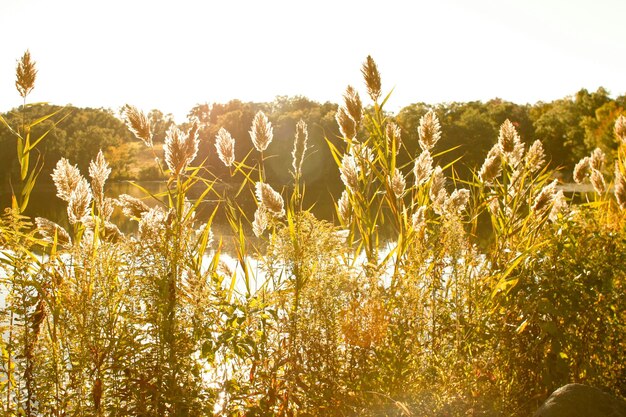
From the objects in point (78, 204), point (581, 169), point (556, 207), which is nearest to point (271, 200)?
point (78, 204)

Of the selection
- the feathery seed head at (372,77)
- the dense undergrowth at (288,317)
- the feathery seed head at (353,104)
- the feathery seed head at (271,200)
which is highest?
the feathery seed head at (372,77)

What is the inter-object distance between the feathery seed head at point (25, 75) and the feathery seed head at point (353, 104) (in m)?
1.91

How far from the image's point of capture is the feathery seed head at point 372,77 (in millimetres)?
4043

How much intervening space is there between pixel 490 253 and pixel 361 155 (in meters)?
1.09

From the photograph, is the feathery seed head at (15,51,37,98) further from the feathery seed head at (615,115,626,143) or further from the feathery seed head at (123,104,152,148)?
the feathery seed head at (615,115,626,143)

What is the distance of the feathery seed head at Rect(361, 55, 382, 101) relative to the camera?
4.04 m

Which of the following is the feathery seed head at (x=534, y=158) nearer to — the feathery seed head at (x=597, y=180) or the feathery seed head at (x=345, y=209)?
the feathery seed head at (x=597, y=180)

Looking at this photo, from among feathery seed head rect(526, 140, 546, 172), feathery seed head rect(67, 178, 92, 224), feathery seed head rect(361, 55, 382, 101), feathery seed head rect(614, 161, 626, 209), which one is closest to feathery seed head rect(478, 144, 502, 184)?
feathery seed head rect(526, 140, 546, 172)

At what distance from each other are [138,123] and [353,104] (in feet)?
4.69

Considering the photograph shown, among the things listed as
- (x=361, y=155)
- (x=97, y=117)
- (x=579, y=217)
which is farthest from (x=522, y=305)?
(x=97, y=117)

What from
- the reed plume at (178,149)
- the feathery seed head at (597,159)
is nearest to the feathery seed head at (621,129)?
the feathery seed head at (597,159)

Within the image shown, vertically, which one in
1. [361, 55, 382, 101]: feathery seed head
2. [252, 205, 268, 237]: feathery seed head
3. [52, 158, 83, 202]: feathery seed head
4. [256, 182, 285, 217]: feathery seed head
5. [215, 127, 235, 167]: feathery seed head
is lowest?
[252, 205, 268, 237]: feathery seed head

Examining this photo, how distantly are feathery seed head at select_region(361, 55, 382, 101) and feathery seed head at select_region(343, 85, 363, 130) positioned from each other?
12 centimetres

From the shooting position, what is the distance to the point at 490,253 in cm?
399
